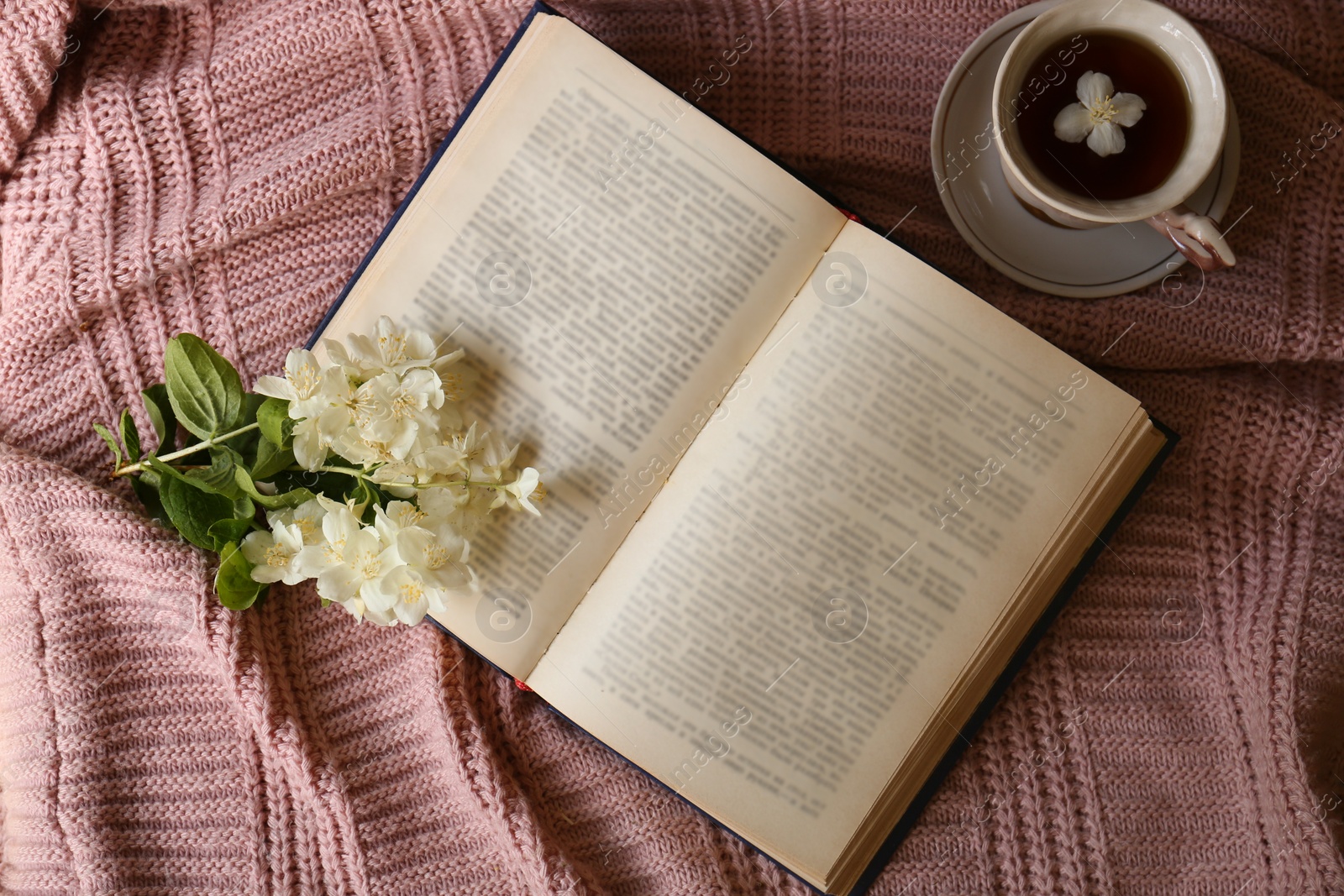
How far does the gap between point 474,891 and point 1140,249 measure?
800 mm

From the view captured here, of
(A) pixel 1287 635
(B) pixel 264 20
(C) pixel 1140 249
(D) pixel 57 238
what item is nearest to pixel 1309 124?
(C) pixel 1140 249

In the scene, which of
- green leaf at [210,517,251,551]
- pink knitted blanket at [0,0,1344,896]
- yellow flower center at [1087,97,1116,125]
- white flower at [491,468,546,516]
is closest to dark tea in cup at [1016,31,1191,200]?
yellow flower center at [1087,97,1116,125]

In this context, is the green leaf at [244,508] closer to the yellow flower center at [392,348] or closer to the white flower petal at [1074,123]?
the yellow flower center at [392,348]

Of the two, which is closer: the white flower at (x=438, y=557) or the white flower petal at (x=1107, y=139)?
the white flower at (x=438, y=557)

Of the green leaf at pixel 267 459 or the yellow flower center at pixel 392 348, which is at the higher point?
the yellow flower center at pixel 392 348

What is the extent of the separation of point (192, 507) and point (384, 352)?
0.63 feet

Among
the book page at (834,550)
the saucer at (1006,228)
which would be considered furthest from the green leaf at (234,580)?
the saucer at (1006,228)

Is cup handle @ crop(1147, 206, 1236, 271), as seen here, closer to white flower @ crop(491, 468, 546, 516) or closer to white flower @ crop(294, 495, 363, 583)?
white flower @ crop(491, 468, 546, 516)

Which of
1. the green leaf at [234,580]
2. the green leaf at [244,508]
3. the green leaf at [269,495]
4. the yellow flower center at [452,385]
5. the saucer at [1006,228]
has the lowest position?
the green leaf at [234,580]

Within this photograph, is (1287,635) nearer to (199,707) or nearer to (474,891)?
(474,891)

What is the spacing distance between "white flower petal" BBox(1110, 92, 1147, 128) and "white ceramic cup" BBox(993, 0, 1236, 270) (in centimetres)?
4

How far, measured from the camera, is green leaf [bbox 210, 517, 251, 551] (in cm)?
69

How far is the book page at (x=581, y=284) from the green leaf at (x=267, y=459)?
141mm

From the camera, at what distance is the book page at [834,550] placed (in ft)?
2.31
